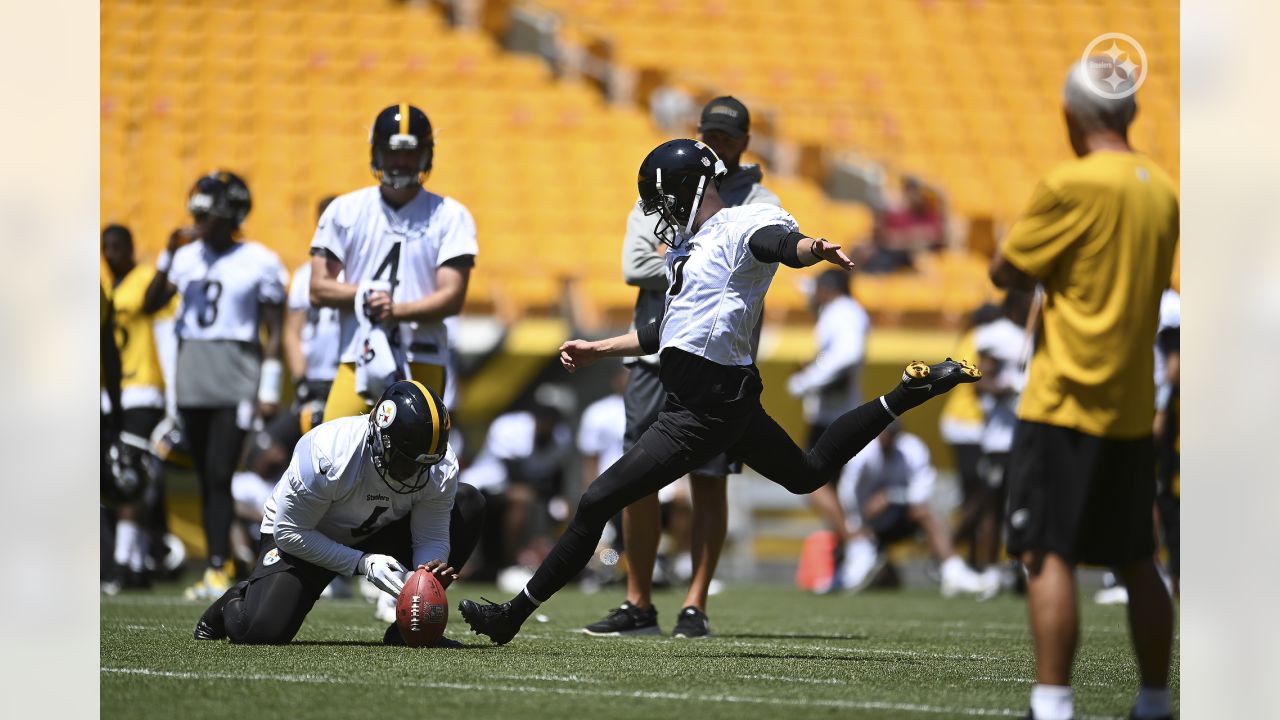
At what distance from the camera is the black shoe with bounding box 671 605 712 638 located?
21.1 feet

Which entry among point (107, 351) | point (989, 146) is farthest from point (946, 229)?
point (107, 351)

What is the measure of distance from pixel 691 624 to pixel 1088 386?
2.74 meters

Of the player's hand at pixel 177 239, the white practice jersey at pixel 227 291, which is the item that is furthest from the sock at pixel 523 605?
the player's hand at pixel 177 239

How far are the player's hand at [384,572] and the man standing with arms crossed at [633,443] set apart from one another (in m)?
1.11

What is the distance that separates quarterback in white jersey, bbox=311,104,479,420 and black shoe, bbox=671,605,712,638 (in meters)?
1.31

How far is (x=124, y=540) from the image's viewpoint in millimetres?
9156

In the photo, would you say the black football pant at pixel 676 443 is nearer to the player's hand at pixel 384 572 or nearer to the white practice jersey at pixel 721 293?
the white practice jersey at pixel 721 293

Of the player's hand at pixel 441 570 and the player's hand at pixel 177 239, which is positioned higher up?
the player's hand at pixel 177 239

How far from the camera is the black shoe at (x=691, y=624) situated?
643 centimetres

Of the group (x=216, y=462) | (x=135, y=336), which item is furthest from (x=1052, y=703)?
(x=135, y=336)

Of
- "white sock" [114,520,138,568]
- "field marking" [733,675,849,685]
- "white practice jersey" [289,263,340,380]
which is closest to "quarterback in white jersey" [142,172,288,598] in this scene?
"white practice jersey" [289,263,340,380]

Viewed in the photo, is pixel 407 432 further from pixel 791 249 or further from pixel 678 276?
pixel 791 249

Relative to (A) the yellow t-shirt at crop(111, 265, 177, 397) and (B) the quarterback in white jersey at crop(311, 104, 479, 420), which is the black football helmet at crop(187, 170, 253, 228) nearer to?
(A) the yellow t-shirt at crop(111, 265, 177, 397)

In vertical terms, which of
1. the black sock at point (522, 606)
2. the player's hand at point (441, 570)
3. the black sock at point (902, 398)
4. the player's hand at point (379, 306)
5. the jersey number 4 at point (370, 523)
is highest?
the player's hand at point (379, 306)
